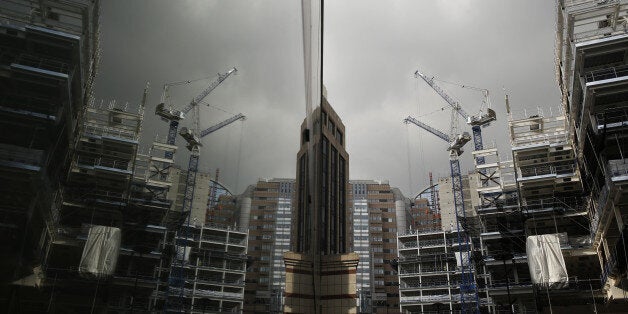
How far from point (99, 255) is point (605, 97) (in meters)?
16.5

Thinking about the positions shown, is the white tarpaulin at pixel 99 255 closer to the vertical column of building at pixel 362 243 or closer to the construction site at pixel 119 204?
the construction site at pixel 119 204

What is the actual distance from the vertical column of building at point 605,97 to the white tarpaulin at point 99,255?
13.7 meters

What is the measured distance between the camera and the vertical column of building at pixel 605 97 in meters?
12.7

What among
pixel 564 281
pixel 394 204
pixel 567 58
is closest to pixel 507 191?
pixel 564 281

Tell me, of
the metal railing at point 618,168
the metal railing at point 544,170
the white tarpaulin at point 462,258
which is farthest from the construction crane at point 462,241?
the metal railing at point 618,168

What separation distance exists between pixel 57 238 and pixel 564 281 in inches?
804

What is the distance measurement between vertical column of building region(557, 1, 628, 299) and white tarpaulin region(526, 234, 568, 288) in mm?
1963

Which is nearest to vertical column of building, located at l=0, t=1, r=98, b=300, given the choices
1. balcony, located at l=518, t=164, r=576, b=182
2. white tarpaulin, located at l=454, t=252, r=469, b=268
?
balcony, located at l=518, t=164, r=576, b=182

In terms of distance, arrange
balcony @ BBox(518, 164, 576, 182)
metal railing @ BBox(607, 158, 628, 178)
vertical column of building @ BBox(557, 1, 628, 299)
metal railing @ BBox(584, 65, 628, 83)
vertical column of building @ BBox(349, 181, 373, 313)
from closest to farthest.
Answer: metal railing @ BBox(607, 158, 628, 178) < vertical column of building @ BBox(557, 1, 628, 299) < metal railing @ BBox(584, 65, 628, 83) < balcony @ BBox(518, 164, 576, 182) < vertical column of building @ BBox(349, 181, 373, 313)

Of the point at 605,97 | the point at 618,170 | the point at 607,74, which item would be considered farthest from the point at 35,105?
the point at 605,97

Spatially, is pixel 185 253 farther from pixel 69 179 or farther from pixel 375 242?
pixel 375 242

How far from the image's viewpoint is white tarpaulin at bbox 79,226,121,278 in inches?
30.6

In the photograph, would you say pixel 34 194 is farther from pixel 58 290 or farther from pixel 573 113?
pixel 573 113

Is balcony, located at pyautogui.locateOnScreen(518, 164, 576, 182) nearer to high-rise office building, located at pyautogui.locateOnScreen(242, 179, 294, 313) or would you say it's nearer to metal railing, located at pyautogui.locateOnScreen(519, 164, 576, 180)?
metal railing, located at pyautogui.locateOnScreen(519, 164, 576, 180)
